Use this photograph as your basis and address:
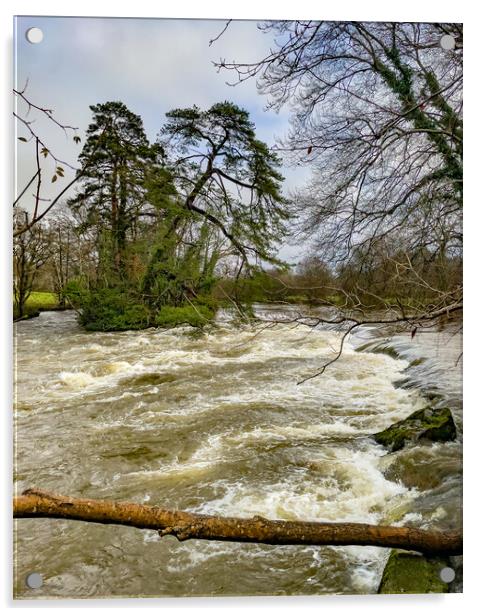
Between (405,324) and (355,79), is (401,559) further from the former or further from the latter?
(355,79)

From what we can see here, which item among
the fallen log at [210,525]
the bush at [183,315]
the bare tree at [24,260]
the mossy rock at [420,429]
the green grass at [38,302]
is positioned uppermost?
the bare tree at [24,260]

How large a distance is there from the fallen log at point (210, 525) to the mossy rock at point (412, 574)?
0.12m

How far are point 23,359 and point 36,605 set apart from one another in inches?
39.3

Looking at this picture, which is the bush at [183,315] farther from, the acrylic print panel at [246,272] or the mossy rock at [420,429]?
the mossy rock at [420,429]

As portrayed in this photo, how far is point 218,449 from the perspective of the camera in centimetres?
221

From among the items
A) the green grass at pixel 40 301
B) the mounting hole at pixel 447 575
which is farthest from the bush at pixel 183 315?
the mounting hole at pixel 447 575

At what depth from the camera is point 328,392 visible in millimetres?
2299

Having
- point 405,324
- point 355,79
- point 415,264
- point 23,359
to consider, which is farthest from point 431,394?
point 23,359

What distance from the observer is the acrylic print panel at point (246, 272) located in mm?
2148
